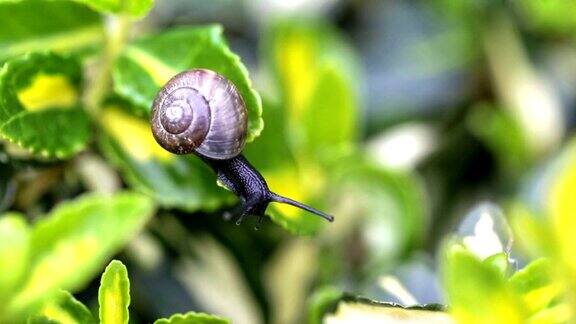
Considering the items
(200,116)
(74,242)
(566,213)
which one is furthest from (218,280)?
(566,213)

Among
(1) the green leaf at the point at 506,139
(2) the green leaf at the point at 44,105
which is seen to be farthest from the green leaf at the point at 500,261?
(1) the green leaf at the point at 506,139

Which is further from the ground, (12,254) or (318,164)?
(318,164)

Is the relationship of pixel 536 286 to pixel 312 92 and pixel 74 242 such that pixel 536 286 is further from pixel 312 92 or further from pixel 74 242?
pixel 312 92

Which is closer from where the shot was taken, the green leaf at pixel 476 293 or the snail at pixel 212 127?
the green leaf at pixel 476 293

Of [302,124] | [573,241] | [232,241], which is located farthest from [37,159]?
[573,241]

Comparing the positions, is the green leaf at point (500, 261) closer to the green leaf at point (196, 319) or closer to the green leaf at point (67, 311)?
the green leaf at point (196, 319)

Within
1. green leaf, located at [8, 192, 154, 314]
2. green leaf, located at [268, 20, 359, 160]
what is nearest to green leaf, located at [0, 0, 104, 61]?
green leaf, located at [8, 192, 154, 314]
